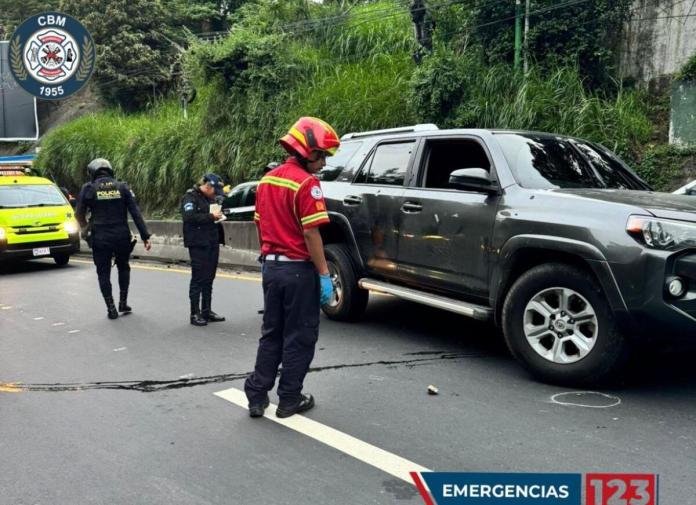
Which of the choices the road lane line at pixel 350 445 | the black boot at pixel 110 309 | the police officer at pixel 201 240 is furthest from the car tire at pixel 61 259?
the road lane line at pixel 350 445

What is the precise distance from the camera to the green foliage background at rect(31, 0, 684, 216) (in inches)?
485

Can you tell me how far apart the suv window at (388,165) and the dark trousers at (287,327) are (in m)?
2.18

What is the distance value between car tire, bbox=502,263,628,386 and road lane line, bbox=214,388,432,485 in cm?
156

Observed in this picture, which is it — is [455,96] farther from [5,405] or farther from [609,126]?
[5,405]

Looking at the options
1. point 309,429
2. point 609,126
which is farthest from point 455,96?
point 309,429

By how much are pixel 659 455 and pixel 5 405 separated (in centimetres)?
434

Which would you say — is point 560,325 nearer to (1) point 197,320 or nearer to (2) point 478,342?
(2) point 478,342

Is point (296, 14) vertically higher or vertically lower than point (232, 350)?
higher

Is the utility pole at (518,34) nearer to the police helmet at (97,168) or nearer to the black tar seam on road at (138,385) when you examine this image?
the police helmet at (97,168)

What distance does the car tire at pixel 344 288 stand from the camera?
6.64 metres

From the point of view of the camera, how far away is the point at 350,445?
3826 mm

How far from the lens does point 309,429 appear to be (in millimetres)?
4098

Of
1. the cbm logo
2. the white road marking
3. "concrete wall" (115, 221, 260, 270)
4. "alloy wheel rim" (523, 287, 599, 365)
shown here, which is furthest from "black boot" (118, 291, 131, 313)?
the cbm logo

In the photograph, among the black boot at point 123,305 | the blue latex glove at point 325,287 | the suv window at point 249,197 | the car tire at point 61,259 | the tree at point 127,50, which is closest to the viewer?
the blue latex glove at point 325,287
